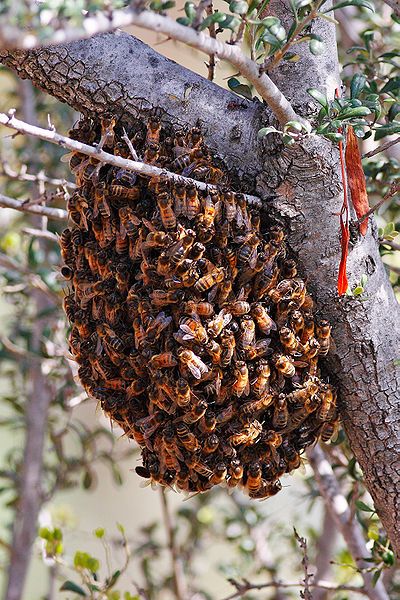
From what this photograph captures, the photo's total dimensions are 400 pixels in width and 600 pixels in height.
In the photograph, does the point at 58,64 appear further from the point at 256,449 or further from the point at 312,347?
the point at 256,449

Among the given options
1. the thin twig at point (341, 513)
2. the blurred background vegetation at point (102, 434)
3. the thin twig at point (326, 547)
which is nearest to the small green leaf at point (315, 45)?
the blurred background vegetation at point (102, 434)

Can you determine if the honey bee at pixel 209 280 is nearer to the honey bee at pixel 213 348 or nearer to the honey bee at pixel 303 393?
the honey bee at pixel 213 348

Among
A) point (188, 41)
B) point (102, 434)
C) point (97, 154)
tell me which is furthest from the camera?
point (102, 434)

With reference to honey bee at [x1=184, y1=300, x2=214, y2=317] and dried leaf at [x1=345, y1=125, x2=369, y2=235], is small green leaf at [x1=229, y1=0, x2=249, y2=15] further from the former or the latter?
honey bee at [x1=184, y1=300, x2=214, y2=317]

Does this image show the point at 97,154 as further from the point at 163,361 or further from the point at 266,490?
the point at 266,490

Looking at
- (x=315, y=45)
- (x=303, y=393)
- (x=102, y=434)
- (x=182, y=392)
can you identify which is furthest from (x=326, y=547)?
(x=315, y=45)

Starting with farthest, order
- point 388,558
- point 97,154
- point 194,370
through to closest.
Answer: point 388,558
point 194,370
point 97,154

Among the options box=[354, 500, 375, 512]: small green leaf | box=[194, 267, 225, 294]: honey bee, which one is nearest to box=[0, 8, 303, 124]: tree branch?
box=[194, 267, 225, 294]: honey bee
